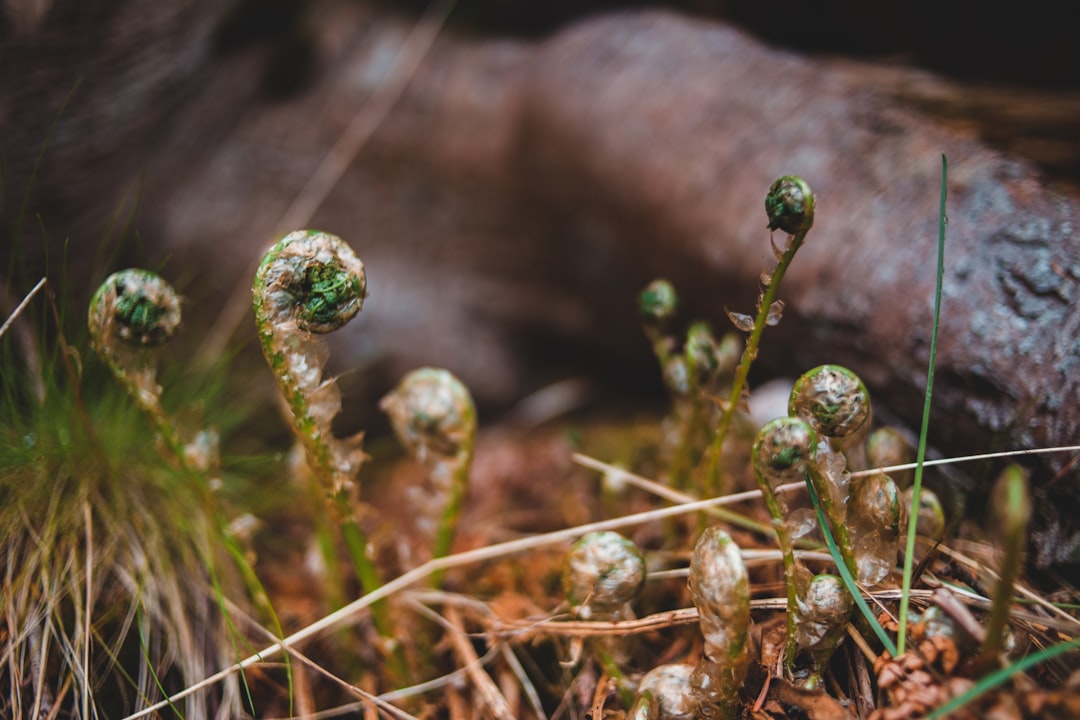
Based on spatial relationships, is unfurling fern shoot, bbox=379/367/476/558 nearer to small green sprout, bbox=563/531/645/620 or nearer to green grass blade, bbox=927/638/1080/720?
small green sprout, bbox=563/531/645/620

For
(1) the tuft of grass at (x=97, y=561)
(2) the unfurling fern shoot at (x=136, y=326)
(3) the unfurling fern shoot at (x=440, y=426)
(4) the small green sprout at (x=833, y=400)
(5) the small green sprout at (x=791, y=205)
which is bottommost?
(1) the tuft of grass at (x=97, y=561)

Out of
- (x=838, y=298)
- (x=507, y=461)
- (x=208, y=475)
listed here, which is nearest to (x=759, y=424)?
(x=838, y=298)

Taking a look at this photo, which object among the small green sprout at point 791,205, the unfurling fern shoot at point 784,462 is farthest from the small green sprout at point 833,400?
the small green sprout at point 791,205

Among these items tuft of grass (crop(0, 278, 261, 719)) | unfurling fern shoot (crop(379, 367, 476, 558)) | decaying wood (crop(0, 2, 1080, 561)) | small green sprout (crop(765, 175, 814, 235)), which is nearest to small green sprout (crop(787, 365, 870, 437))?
small green sprout (crop(765, 175, 814, 235))

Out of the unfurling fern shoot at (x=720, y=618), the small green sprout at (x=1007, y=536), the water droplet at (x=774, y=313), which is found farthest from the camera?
the water droplet at (x=774, y=313)

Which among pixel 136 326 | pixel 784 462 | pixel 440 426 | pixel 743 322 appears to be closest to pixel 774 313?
Answer: pixel 743 322

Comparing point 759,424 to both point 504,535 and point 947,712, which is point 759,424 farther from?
point 947,712

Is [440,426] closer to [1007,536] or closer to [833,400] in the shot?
[833,400]

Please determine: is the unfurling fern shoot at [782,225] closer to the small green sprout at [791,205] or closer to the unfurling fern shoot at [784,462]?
the small green sprout at [791,205]
